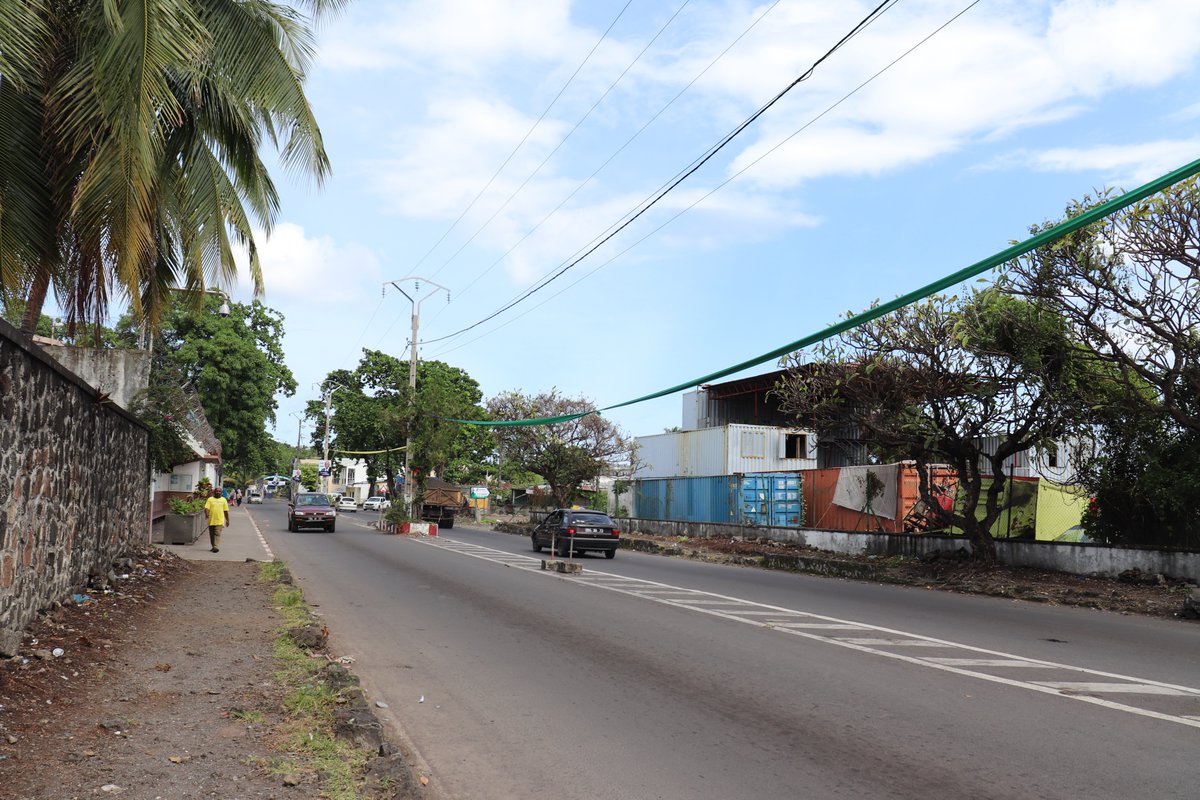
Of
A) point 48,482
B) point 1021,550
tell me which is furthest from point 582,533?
point 48,482

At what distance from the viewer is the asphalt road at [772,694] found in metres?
5.81

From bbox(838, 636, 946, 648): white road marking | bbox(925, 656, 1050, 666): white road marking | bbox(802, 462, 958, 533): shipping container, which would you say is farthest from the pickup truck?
bbox(925, 656, 1050, 666): white road marking

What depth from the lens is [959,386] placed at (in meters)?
20.5

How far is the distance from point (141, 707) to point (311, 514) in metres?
33.5

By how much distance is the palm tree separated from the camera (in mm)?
9594

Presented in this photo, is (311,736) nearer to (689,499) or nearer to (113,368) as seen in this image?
(113,368)

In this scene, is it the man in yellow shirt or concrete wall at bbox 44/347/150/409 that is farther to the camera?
concrete wall at bbox 44/347/150/409

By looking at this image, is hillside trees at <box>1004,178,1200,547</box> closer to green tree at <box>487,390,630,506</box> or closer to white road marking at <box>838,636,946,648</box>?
white road marking at <box>838,636,946,648</box>

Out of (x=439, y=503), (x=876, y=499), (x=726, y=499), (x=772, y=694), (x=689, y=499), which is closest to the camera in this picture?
(x=772, y=694)

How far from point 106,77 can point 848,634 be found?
10.4 m

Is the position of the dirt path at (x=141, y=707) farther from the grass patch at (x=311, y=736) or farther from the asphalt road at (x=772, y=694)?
the asphalt road at (x=772, y=694)

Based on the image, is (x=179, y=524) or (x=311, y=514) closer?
(x=179, y=524)

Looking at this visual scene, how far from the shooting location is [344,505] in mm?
81500

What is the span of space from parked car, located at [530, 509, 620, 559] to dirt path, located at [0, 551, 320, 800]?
1611 centimetres
